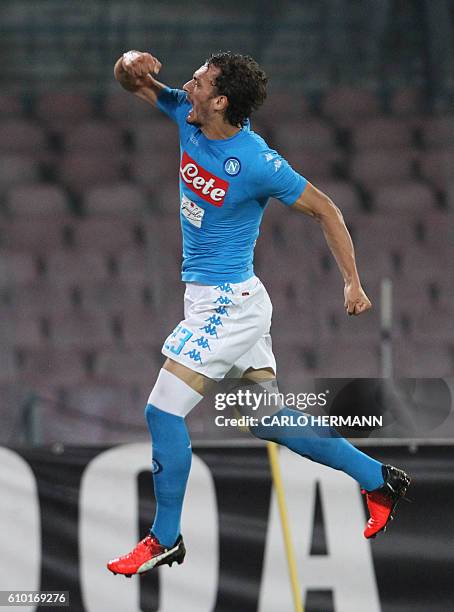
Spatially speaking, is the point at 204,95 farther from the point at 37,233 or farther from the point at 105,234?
the point at 37,233

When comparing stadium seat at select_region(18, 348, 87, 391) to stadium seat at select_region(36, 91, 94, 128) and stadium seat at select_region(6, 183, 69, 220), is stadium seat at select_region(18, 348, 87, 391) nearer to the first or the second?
stadium seat at select_region(6, 183, 69, 220)

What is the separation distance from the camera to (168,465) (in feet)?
12.3

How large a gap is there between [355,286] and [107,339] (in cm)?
407

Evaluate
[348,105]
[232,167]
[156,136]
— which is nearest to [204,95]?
[232,167]

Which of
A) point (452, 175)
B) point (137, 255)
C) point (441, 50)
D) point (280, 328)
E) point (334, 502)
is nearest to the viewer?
point (334, 502)

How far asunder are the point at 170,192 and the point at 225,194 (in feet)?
16.3

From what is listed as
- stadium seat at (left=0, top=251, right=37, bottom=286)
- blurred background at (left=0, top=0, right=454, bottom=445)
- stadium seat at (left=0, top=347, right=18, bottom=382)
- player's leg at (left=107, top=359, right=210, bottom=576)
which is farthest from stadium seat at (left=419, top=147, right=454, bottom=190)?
player's leg at (left=107, top=359, right=210, bottom=576)

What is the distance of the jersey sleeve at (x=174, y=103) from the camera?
391cm

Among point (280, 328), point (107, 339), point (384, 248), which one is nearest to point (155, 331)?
point (107, 339)

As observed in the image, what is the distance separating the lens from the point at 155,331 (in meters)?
7.50

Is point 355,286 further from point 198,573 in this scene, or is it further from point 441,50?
point 441,50

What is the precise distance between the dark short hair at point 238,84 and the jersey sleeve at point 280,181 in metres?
0.18

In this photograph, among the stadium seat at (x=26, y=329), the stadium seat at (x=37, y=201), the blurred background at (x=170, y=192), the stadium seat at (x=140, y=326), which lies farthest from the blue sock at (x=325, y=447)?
the stadium seat at (x=37, y=201)

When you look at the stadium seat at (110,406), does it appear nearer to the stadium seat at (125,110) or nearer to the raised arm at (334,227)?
the raised arm at (334,227)
